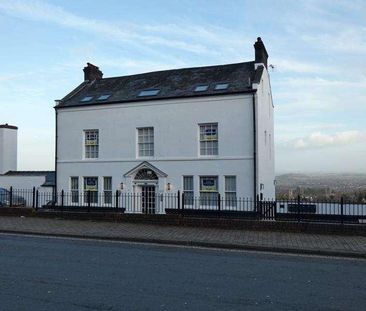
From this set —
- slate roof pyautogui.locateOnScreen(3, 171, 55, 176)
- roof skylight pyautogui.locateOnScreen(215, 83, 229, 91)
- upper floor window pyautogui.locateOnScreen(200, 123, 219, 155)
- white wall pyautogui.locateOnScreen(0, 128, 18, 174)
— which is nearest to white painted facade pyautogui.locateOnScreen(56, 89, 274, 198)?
upper floor window pyautogui.locateOnScreen(200, 123, 219, 155)

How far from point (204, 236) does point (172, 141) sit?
40.6 feet

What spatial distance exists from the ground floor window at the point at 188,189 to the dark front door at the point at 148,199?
7.13ft

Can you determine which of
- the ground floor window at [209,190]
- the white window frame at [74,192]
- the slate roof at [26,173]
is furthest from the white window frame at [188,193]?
the slate roof at [26,173]

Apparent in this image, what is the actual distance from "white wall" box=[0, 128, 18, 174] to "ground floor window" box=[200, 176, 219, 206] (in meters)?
21.0

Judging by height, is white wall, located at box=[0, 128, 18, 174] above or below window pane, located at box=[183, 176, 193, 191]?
above

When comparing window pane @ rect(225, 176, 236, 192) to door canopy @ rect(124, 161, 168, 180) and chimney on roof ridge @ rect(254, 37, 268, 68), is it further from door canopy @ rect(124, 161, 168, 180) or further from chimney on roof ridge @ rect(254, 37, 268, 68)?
chimney on roof ridge @ rect(254, 37, 268, 68)

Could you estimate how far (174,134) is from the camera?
27.7m

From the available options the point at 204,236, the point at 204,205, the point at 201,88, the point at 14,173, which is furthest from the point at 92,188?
the point at 204,236

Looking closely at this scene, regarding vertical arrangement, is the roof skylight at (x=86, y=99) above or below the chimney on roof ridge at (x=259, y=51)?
below

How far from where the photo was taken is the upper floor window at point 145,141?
28.5 metres

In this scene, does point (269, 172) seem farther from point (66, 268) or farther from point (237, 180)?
point (66, 268)

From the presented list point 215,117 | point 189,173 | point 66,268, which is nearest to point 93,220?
point 189,173

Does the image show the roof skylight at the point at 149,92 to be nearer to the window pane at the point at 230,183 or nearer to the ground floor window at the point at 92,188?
the ground floor window at the point at 92,188

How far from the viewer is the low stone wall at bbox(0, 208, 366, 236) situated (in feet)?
55.3
